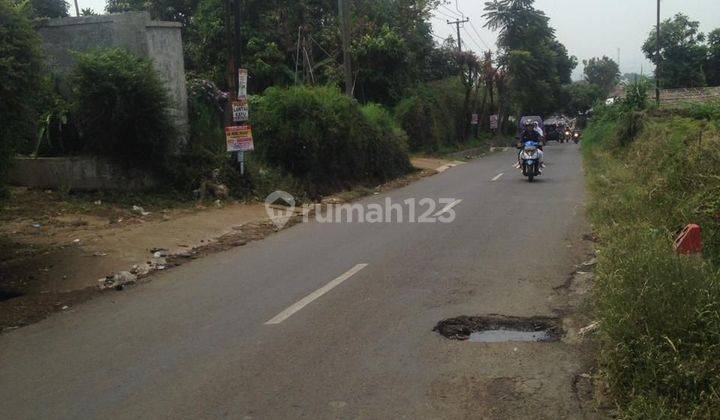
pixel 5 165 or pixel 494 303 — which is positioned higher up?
pixel 5 165

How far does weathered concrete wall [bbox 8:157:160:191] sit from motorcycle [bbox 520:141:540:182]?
1151 centimetres

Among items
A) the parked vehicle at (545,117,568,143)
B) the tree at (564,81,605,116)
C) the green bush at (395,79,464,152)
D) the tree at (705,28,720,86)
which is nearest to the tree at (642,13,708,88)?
the tree at (705,28,720,86)

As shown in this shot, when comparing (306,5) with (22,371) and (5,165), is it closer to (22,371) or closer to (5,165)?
(5,165)

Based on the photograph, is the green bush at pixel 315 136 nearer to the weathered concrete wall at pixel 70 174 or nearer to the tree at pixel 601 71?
the weathered concrete wall at pixel 70 174

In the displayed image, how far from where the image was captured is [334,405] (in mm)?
4707

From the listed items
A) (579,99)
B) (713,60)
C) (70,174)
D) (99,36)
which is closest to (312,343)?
(70,174)

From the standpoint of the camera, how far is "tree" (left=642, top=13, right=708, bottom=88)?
4759cm

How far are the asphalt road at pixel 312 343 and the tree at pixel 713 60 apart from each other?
42343mm

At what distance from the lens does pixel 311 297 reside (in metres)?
7.60

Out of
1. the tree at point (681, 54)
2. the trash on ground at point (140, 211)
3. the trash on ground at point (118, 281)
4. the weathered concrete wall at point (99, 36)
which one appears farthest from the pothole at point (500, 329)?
the tree at point (681, 54)

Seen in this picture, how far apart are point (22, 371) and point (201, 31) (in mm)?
24890

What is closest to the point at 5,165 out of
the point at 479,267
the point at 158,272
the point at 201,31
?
the point at 158,272

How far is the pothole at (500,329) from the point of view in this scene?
20.2 ft

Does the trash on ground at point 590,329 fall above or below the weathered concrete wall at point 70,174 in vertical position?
below
